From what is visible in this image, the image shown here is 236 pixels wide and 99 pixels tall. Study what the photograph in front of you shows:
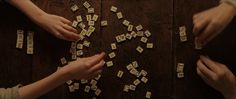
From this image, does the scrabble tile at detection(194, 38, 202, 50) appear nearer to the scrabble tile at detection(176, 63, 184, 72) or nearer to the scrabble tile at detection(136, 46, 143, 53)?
the scrabble tile at detection(176, 63, 184, 72)

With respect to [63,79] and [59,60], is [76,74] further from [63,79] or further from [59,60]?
[59,60]

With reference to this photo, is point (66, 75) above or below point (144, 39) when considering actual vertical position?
below

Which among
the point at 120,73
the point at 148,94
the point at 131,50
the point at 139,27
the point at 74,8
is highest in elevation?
the point at 74,8

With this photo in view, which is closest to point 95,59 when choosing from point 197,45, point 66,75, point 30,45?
point 66,75

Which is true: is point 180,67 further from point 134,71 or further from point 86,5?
point 86,5

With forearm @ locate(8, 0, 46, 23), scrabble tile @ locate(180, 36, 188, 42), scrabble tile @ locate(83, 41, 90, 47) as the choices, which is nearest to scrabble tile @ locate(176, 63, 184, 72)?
scrabble tile @ locate(180, 36, 188, 42)

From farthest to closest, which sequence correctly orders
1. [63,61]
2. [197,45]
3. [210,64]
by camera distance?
[63,61], [197,45], [210,64]
